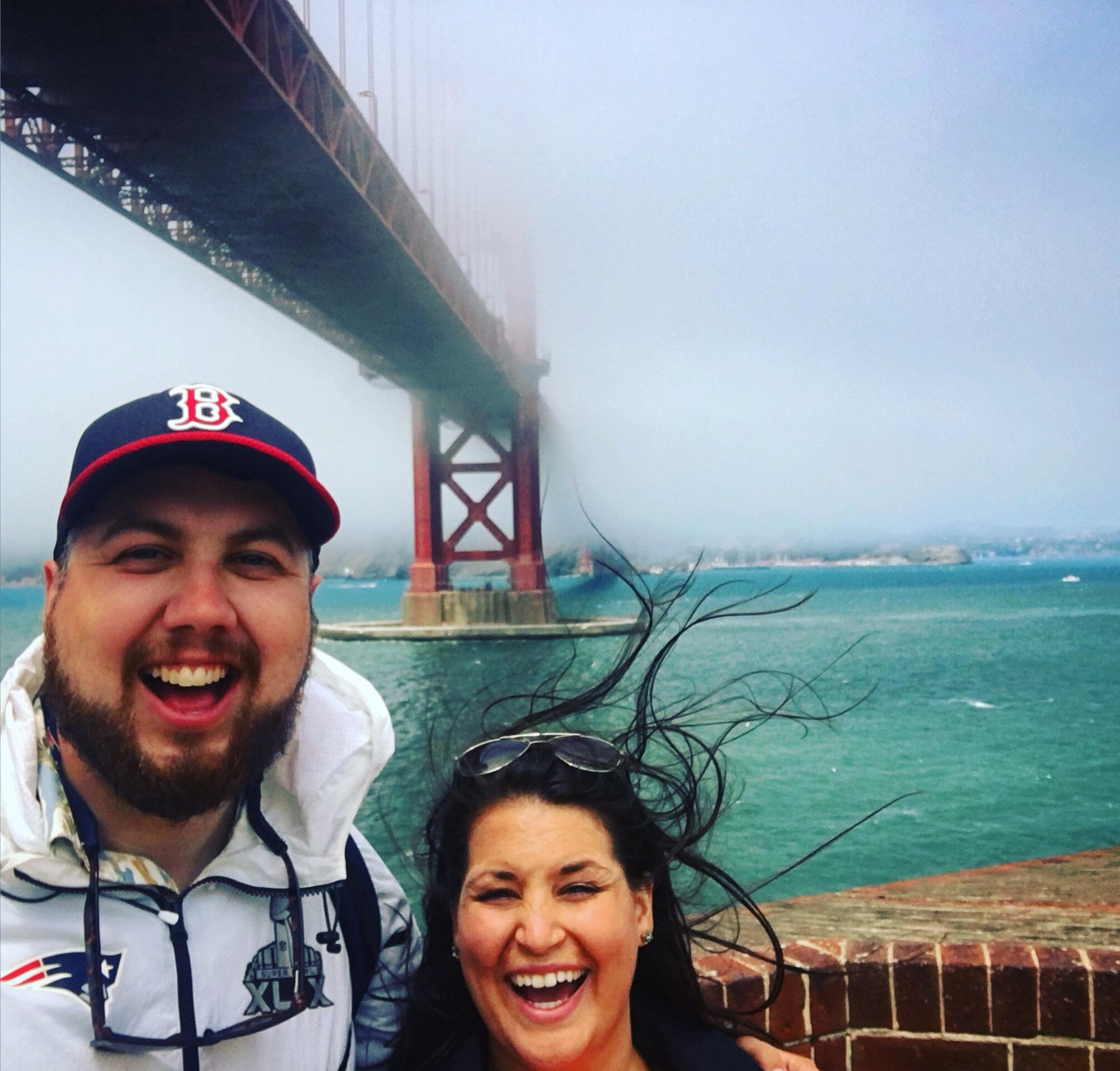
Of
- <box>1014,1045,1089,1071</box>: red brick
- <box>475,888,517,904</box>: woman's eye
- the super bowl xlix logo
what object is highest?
→ <box>475,888,517,904</box>: woman's eye

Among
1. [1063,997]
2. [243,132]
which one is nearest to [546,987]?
[1063,997]

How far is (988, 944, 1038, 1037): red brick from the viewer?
5.03 feet

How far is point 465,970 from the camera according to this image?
1.21m

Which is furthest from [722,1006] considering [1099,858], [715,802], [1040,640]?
[1040,640]

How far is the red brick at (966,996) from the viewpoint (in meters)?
1.54

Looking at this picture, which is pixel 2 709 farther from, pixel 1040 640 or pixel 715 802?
pixel 1040 640

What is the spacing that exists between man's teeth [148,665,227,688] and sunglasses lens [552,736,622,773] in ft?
1.34

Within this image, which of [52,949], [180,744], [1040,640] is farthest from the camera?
[1040,640]

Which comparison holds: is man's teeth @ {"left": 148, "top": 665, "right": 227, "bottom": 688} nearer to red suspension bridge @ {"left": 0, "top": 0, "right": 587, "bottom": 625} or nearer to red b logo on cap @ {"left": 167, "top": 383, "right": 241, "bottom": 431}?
red b logo on cap @ {"left": 167, "top": 383, "right": 241, "bottom": 431}

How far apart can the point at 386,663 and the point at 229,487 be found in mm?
24196

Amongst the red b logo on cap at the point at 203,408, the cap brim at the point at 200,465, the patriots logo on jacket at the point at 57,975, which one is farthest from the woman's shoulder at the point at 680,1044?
the red b logo on cap at the point at 203,408

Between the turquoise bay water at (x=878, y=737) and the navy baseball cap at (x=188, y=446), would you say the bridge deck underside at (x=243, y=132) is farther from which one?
the navy baseball cap at (x=188, y=446)

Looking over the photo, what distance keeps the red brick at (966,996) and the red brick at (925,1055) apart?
0.07ft

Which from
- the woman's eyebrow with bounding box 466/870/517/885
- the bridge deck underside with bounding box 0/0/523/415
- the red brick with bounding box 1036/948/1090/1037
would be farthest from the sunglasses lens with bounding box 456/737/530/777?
the bridge deck underside with bounding box 0/0/523/415
